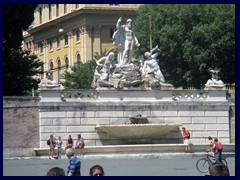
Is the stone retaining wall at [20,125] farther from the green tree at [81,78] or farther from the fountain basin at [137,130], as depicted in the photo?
the green tree at [81,78]

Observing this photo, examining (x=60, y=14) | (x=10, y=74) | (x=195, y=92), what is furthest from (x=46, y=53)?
(x=195, y=92)

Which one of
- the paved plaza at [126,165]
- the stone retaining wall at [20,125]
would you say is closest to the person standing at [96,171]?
the paved plaza at [126,165]

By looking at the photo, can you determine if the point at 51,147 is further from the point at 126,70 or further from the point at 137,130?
the point at 126,70

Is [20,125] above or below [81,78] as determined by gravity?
below

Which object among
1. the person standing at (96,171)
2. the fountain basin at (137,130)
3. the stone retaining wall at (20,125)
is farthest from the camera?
the fountain basin at (137,130)

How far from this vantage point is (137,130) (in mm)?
35531

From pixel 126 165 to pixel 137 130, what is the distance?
688 cm

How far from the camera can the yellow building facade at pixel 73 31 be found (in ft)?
236

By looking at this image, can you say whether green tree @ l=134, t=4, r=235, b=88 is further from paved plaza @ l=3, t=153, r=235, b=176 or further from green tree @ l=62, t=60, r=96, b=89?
paved plaza @ l=3, t=153, r=235, b=176

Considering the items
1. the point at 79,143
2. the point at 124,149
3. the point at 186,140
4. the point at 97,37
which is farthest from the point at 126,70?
the point at 97,37

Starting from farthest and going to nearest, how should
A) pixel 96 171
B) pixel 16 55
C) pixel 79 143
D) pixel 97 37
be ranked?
pixel 97 37
pixel 16 55
pixel 79 143
pixel 96 171

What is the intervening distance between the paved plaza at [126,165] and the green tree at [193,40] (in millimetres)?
19920

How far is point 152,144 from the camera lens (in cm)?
3562

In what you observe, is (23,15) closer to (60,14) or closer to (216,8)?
(216,8)
